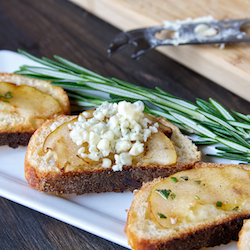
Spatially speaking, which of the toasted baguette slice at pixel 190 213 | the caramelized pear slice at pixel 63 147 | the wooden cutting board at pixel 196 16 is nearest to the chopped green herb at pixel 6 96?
the caramelized pear slice at pixel 63 147

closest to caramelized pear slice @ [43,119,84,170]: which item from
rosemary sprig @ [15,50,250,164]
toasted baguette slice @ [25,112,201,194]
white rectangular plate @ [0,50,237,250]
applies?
toasted baguette slice @ [25,112,201,194]

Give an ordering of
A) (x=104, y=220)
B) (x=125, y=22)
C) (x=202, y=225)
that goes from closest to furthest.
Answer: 1. (x=202, y=225)
2. (x=104, y=220)
3. (x=125, y=22)

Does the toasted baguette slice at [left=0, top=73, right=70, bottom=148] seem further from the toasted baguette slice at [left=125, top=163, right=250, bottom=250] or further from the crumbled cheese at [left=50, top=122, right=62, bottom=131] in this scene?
the toasted baguette slice at [left=125, top=163, right=250, bottom=250]

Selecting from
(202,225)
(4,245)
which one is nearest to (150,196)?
(202,225)

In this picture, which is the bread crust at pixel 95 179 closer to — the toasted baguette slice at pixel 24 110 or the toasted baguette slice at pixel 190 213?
the toasted baguette slice at pixel 190 213

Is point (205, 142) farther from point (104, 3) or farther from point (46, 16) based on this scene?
point (46, 16)

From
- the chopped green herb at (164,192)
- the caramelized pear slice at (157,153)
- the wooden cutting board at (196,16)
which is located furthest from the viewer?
the wooden cutting board at (196,16)

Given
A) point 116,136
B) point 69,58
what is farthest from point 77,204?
point 69,58
